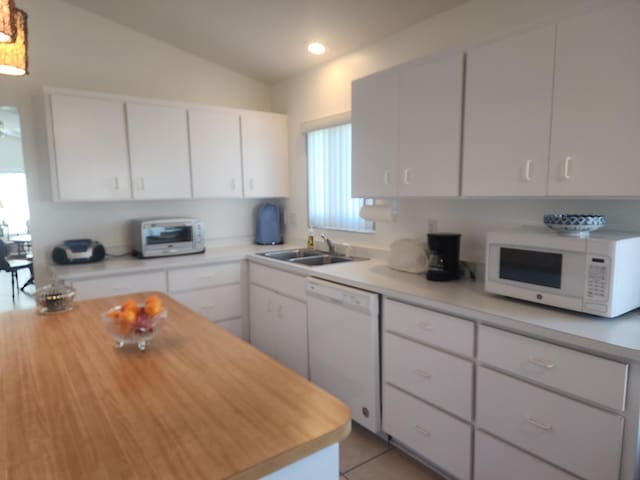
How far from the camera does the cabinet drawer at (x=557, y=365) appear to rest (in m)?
1.32

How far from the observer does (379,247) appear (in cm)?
309

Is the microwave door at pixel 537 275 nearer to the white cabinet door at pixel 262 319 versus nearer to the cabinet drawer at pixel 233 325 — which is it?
the white cabinet door at pixel 262 319

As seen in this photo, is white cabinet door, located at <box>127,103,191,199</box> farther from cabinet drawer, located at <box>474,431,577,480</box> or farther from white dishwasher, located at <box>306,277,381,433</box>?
cabinet drawer, located at <box>474,431,577,480</box>

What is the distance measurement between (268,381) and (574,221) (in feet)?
4.52

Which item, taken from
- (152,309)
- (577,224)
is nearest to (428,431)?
(577,224)

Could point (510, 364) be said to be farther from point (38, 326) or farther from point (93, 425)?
point (38, 326)

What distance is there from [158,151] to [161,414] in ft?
8.77

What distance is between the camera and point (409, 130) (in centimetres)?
235

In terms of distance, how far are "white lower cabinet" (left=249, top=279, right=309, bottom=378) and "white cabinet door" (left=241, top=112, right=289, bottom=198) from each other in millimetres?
968

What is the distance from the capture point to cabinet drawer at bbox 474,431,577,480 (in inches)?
60.2

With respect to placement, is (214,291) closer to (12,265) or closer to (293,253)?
(293,253)

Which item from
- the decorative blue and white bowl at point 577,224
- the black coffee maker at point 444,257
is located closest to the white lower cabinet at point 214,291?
the black coffee maker at point 444,257

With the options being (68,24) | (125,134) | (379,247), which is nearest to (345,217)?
(379,247)

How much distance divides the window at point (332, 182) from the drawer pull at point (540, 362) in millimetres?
1755
